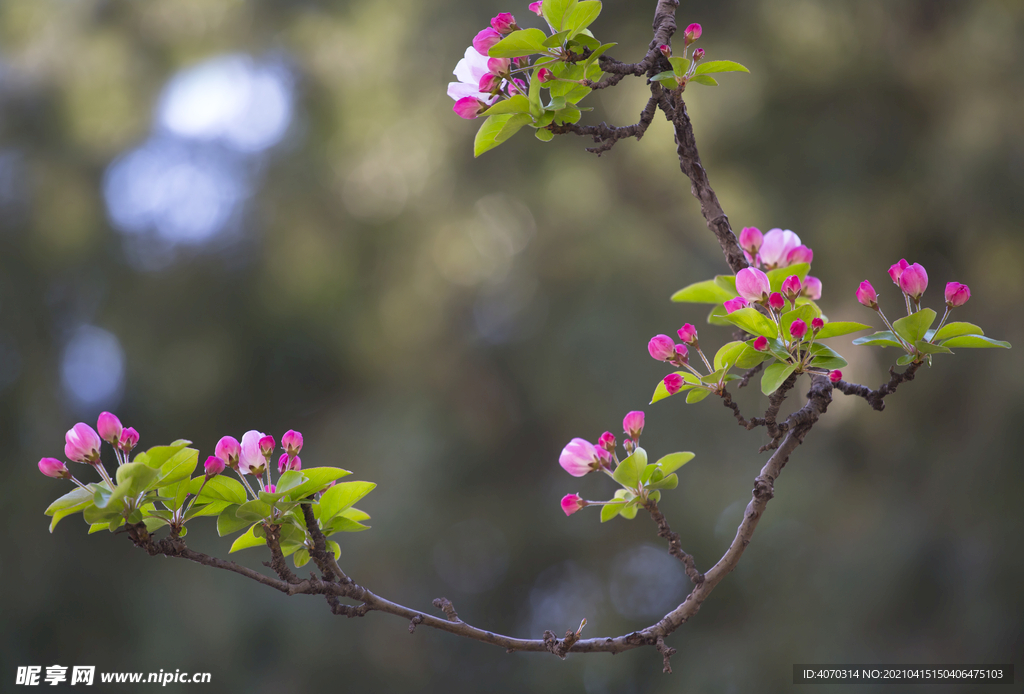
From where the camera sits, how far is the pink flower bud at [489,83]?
0.61m

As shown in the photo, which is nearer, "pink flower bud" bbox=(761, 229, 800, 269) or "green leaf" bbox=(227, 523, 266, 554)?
"green leaf" bbox=(227, 523, 266, 554)

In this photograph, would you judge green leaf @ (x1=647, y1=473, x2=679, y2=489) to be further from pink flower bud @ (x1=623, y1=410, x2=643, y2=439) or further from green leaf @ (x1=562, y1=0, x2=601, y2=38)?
green leaf @ (x1=562, y1=0, x2=601, y2=38)

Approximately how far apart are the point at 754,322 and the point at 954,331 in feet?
0.52

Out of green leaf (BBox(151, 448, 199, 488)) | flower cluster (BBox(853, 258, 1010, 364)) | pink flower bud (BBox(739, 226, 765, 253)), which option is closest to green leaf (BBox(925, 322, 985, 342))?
flower cluster (BBox(853, 258, 1010, 364))

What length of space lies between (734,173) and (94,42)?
271cm

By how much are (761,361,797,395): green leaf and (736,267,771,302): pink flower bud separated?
0.19 feet

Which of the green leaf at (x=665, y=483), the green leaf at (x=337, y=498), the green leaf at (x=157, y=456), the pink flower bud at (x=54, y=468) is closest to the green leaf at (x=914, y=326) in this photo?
the green leaf at (x=665, y=483)

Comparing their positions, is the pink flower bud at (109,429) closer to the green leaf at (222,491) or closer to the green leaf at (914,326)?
the green leaf at (222,491)

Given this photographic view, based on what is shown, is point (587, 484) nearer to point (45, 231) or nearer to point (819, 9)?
point (819, 9)

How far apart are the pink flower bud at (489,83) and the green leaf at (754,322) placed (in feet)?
0.92

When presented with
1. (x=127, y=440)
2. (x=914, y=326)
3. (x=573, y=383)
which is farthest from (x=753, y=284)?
(x=573, y=383)

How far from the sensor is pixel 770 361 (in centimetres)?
64

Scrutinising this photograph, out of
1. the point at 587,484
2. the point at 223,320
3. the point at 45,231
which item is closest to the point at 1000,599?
the point at 587,484

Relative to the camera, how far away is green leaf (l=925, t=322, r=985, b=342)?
0.57 m
